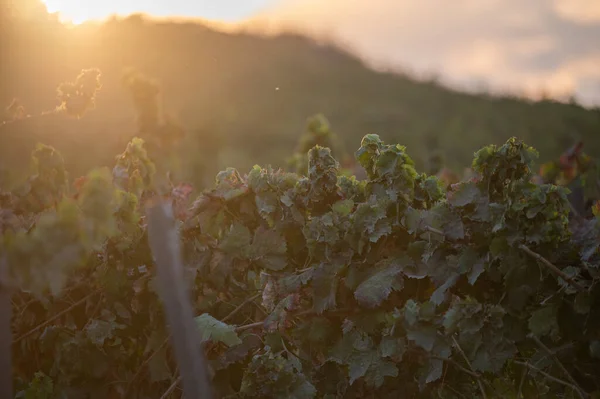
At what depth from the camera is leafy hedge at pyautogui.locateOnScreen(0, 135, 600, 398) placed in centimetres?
233

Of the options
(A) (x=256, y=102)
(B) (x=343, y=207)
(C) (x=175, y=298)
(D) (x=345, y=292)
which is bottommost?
(D) (x=345, y=292)

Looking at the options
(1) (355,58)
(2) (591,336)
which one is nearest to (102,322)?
(2) (591,336)

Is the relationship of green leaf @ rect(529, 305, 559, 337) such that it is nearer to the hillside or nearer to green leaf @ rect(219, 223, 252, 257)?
green leaf @ rect(219, 223, 252, 257)

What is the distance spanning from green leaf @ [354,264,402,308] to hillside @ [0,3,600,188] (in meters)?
5.25

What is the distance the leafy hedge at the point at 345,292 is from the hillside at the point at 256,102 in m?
4.31

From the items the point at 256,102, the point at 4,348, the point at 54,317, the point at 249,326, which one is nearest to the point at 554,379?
the point at 249,326

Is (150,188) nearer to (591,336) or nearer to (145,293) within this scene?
(145,293)

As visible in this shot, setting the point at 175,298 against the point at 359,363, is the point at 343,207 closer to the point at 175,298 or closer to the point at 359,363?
the point at 359,363

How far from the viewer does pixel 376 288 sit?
247cm

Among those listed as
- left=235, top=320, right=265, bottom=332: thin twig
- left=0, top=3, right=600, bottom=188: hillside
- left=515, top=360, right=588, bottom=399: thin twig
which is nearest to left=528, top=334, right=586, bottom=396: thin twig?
left=515, top=360, right=588, bottom=399: thin twig

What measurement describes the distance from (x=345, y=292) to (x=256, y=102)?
17.9 meters

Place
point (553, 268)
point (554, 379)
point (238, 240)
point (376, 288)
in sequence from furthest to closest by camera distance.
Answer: point (238, 240), point (376, 288), point (554, 379), point (553, 268)

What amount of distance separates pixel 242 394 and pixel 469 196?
124 cm

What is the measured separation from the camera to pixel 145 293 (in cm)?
292
